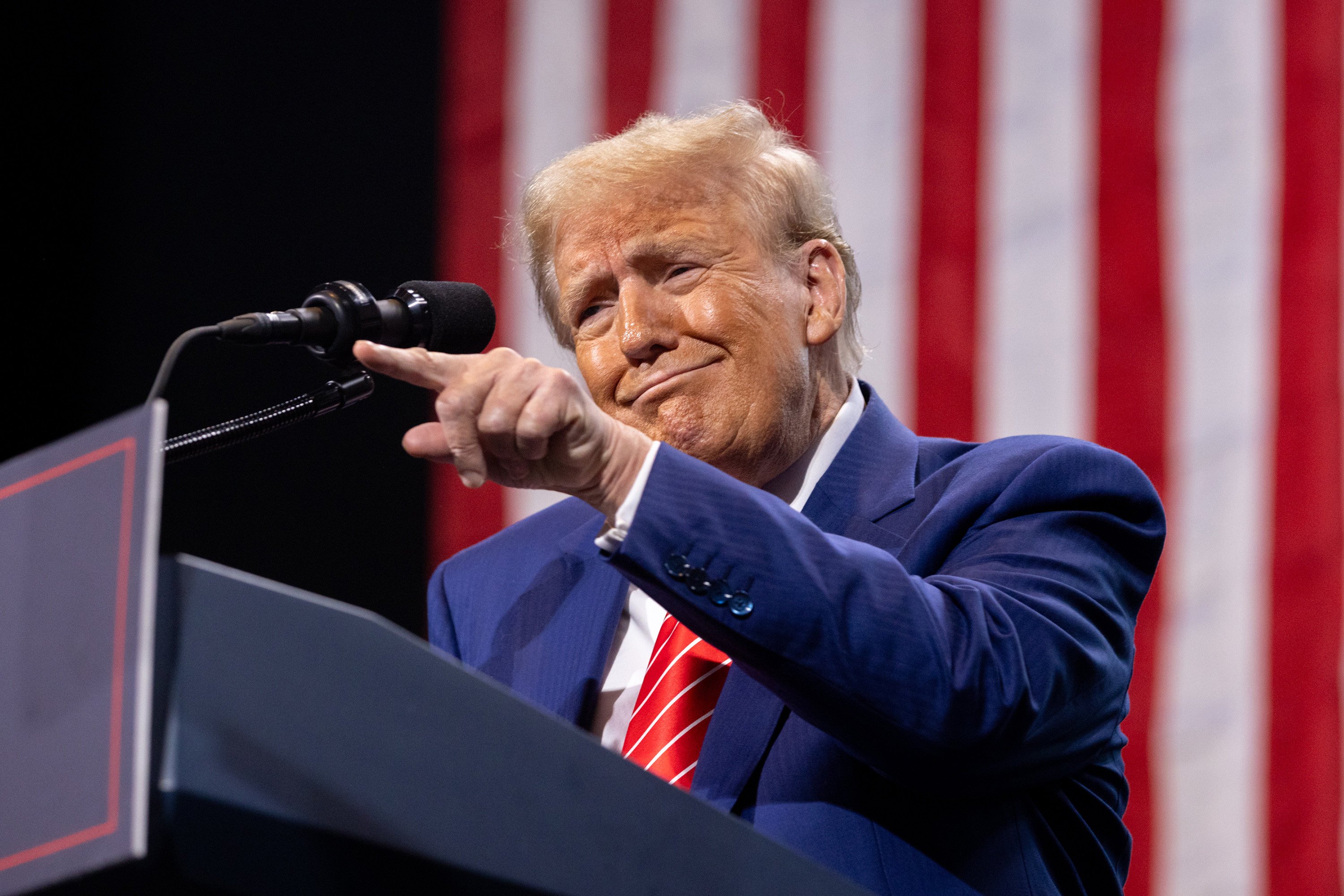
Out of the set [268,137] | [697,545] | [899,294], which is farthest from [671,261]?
[268,137]

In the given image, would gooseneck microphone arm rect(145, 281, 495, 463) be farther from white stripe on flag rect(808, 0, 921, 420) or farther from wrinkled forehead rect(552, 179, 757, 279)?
white stripe on flag rect(808, 0, 921, 420)

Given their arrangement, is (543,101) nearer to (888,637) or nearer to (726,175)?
(726,175)

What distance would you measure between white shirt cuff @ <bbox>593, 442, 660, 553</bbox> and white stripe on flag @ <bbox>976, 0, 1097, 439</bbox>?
6.10ft

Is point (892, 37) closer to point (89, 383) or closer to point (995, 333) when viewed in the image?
point (995, 333)

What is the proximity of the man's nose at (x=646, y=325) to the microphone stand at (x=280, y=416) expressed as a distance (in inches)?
21.4

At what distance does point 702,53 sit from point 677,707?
1.99m

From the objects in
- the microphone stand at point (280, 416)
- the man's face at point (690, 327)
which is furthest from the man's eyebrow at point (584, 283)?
the microphone stand at point (280, 416)

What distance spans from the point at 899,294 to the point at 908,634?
1.91m

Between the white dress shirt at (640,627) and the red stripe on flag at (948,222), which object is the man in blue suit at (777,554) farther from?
the red stripe on flag at (948,222)

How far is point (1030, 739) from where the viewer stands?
107cm

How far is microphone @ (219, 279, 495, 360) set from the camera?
104 centimetres

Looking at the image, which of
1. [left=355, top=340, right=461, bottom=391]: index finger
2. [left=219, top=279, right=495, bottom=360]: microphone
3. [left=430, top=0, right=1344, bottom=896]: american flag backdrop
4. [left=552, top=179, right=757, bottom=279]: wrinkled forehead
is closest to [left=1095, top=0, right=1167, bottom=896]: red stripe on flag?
[left=430, top=0, right=1344, bottom=896]: american flag backdrop

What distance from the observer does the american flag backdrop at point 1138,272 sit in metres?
2.51

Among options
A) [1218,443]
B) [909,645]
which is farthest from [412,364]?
[1218,443]
